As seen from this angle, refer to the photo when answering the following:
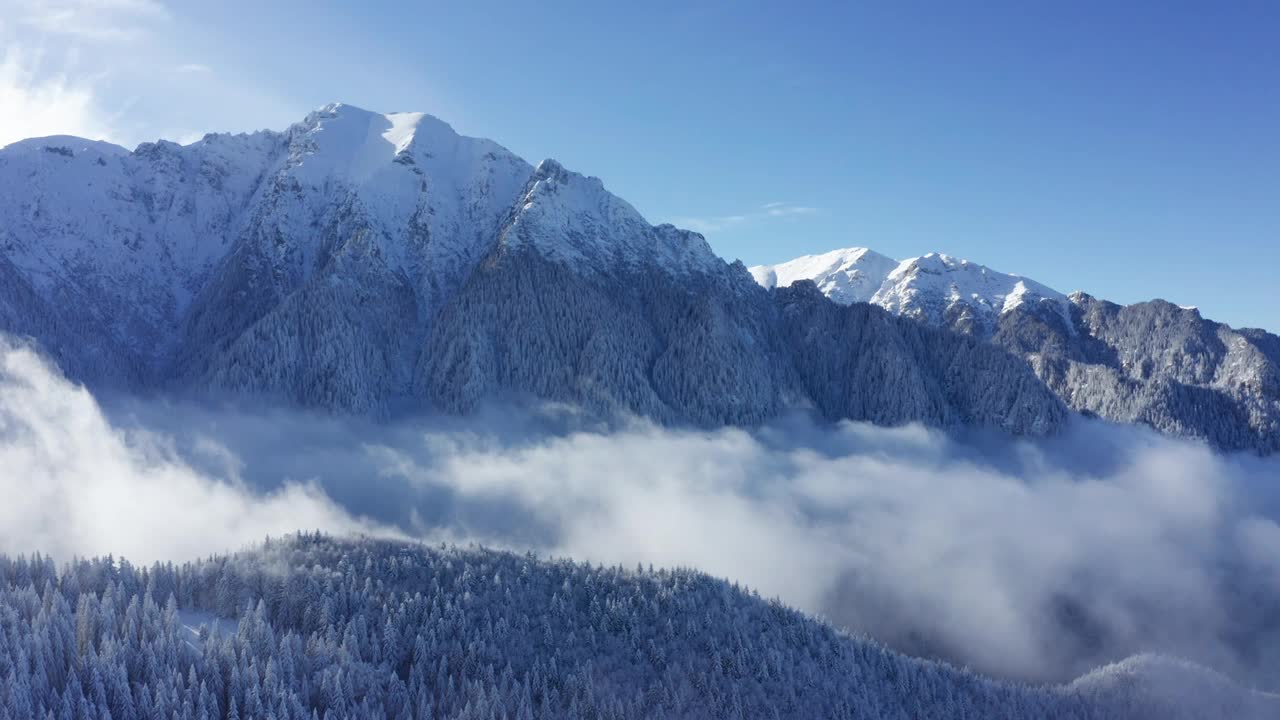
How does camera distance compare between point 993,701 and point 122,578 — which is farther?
point 993,701

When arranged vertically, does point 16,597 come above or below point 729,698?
above

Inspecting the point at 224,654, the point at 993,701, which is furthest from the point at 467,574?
the point at 993,701

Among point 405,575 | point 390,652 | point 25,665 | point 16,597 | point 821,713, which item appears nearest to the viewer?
point 25,665

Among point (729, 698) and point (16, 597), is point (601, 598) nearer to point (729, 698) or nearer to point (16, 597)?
point (729, 698)

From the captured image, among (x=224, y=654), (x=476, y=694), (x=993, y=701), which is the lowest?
(x=993, y=701)

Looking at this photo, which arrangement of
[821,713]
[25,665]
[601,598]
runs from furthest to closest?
[601,598], [821,713], [25,665]

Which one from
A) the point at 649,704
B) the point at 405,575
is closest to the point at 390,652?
the point at 405,575
